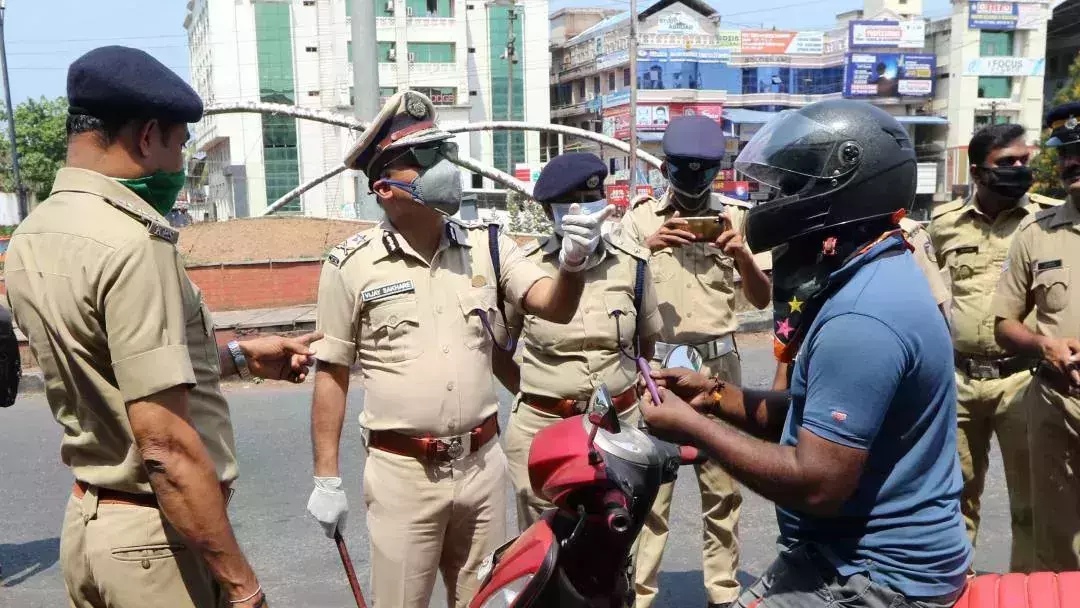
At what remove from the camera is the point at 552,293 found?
10.4 feet

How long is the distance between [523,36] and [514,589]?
5706 cm

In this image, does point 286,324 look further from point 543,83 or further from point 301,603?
point 543,83

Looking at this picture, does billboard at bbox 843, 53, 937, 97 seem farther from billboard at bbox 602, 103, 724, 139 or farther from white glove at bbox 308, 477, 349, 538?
white glove at bbox 308, 477, 349, 538

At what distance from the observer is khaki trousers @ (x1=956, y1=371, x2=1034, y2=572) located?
13.4 feet

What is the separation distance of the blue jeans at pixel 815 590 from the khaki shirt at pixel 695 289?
2219mm

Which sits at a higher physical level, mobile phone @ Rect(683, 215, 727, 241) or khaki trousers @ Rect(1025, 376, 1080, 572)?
mobile phone @ Rect(683, 215, 727, 241)

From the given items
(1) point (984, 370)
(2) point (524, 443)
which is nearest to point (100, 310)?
(2) point (524, 443)

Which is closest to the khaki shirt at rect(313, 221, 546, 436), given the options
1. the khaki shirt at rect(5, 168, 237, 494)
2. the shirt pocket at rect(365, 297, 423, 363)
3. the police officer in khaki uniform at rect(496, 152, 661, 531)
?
the shirt pocket at rect(365, 297, 423, 363)

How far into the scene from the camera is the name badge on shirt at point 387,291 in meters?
3.14

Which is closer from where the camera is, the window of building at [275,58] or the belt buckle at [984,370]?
the belt buckle at [984,370]

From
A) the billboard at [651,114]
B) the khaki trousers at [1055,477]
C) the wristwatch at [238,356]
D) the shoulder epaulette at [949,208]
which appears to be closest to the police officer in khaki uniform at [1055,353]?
the khaki trousers at [1055,477]

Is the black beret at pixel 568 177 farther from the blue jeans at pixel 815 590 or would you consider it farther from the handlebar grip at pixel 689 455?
the blue jeans at pixel 815 590

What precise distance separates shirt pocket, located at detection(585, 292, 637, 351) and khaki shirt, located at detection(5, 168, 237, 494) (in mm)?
1967

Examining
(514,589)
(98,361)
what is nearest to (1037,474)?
(514,589)
